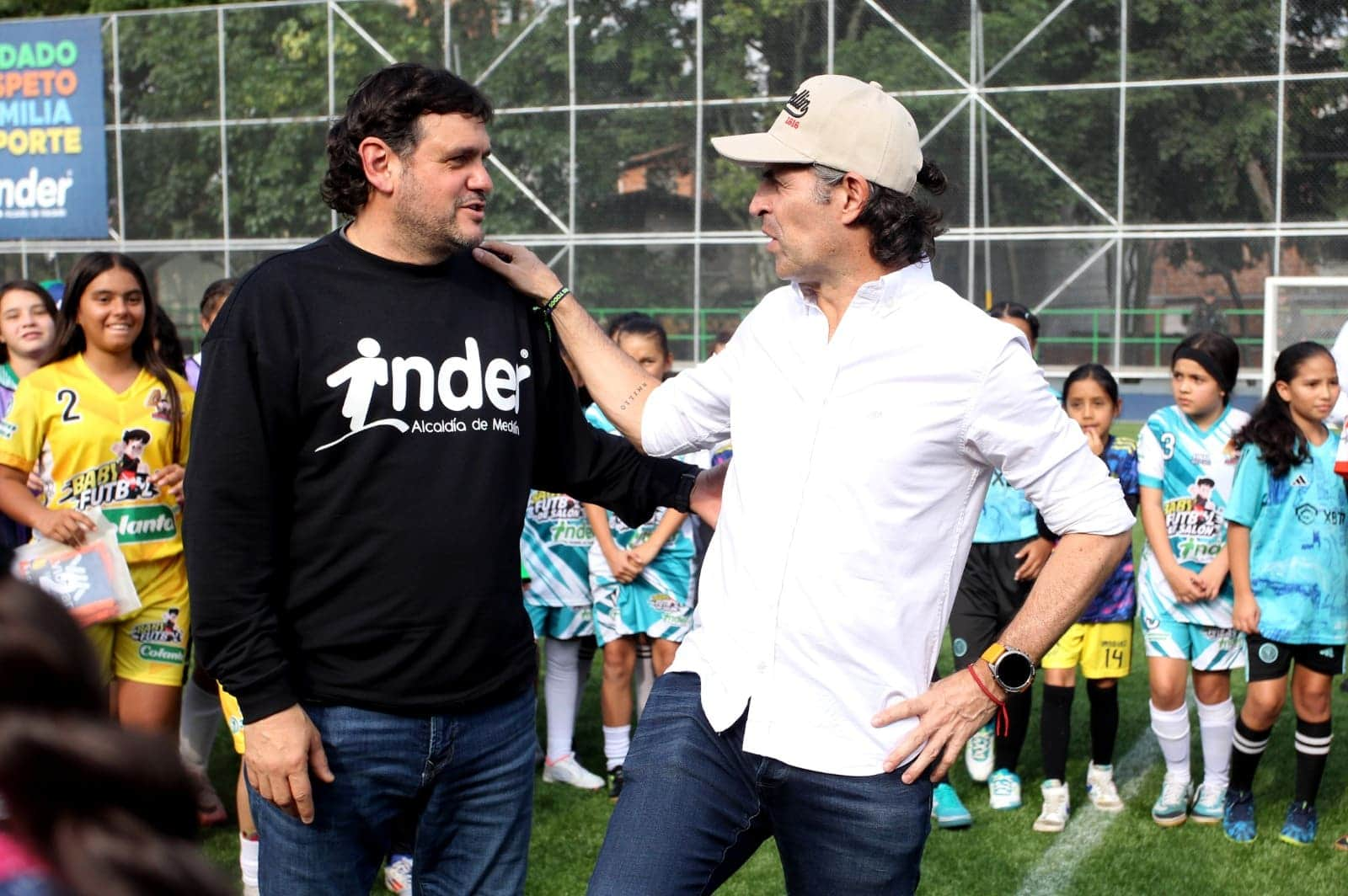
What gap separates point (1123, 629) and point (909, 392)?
3.55 meters

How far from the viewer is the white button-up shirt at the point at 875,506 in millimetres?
2570

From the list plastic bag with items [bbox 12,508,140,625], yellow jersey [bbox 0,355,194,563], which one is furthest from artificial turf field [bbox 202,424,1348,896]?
yellow jersey [bbox 0,355,194,563]

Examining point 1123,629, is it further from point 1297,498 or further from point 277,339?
point 277,339

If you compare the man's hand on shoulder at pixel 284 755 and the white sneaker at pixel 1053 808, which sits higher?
the man's hand on shoulder at pixel 284 755

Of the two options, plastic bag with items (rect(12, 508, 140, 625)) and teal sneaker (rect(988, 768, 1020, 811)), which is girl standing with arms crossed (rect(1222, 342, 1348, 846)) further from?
plastic bag with items (rect(12, 508, 140, 625))

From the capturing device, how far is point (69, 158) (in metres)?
24.4

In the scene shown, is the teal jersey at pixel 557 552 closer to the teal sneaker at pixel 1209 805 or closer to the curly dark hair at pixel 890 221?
the teal sneaker at pixel 1209 805

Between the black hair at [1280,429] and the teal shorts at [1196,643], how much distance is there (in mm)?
665

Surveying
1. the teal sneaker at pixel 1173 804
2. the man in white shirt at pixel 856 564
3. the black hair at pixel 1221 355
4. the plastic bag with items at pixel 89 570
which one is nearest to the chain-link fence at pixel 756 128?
the black hair at pixel 1221 355

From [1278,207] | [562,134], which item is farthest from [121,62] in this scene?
[1278,207]

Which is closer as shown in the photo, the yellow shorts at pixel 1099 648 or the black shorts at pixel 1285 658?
the black shorts at pixel 1285 658

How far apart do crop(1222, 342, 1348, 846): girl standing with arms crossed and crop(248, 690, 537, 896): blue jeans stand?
337cm

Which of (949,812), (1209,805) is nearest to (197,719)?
(949,812)

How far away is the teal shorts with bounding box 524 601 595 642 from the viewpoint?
6.30 metres
